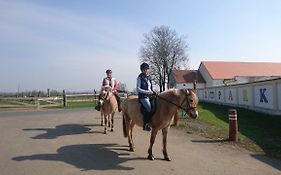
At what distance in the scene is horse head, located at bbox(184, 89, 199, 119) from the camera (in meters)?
8.39

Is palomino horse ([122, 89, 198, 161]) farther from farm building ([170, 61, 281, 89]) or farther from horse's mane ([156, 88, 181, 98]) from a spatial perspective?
farm building ([170, 61, 281, 89])

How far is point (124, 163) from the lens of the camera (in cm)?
819

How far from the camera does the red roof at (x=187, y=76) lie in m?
77.0

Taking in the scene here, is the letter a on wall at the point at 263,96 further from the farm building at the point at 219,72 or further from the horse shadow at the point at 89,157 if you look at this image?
the farm building at the point at 219,72

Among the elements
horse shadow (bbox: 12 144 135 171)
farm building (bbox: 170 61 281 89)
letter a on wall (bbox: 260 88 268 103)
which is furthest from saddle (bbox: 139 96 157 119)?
farm building (bbox: 170 61 281 89)

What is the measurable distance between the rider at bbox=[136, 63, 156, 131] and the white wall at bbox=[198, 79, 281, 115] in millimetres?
12638

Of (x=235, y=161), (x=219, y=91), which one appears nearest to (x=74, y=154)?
(x=235, y=161)

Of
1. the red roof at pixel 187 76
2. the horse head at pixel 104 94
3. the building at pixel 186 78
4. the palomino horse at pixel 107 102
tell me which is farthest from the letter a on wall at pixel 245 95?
the red roof at pixel 187 76

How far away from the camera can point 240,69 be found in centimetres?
7362

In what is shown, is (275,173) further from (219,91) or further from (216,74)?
(216,74)

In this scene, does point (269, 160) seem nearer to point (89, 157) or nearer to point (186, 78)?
point (89, 157)

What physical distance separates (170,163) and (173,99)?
1.69 meters

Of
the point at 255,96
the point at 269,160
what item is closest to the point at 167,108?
the point at 269,160

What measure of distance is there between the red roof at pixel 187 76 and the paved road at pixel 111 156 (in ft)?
213
